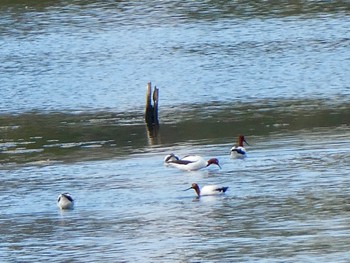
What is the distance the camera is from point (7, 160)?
2541 centimetres

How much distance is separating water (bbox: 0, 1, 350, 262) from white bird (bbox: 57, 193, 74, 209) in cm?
16

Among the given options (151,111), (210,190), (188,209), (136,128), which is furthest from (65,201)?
(151,111)

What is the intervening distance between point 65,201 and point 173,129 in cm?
885

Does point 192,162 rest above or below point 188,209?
above

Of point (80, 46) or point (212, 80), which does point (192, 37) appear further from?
point (212, 80)

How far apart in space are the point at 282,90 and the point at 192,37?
11987 mm

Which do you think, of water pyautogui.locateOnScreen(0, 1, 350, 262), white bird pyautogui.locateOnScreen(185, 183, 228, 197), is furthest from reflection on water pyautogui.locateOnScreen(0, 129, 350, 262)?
white bird pyautogui.locateOnScreen(185, 183, 228, 197)

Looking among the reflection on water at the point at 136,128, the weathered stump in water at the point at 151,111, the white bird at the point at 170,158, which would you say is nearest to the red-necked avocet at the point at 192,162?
the white bird at the point at 170,158

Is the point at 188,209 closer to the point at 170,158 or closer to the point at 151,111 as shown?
the point at 170,158

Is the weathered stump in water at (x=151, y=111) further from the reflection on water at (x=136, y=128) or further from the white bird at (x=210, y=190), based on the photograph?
the white bird at (x=210, y=190)

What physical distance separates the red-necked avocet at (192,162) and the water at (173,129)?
188mm

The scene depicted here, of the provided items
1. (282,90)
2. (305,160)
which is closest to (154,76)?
(282,90)

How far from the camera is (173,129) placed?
28.0 meters

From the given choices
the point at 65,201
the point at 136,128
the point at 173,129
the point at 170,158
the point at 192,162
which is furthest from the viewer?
the point at 136,128
